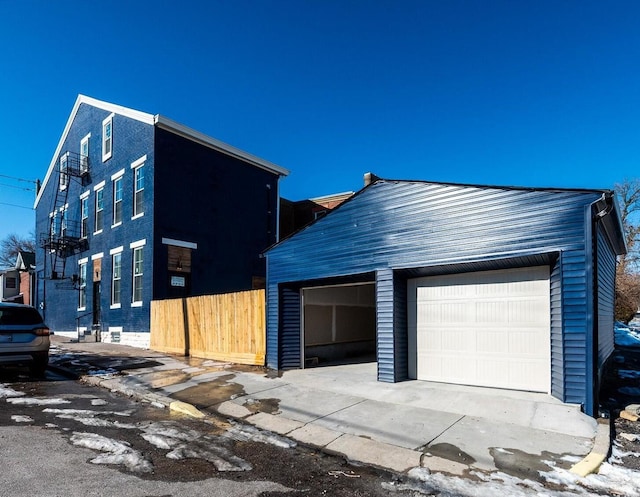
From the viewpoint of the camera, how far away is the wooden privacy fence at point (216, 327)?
11914 millimetres

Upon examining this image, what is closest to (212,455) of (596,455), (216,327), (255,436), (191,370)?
(255,436)

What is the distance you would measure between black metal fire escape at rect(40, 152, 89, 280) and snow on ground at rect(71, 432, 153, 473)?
1789 cm

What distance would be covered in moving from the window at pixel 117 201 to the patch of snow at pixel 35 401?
39.6ft

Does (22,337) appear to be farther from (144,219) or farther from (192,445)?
(144,219)

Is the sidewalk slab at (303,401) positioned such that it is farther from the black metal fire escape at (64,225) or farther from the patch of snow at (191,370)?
the black metal fire escape at (64,225)

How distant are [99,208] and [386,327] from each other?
662 inches

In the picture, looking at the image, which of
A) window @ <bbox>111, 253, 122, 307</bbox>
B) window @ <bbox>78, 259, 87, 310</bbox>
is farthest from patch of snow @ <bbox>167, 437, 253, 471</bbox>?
window @ <bbox>78, 259, 87, 310</bbox>

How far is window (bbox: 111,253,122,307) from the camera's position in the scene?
61.0 ft

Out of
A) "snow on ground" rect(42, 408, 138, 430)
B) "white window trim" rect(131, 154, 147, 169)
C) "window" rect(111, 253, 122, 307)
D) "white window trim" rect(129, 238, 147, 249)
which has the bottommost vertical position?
"snow on ground" rect(42, 408, 138, 430)

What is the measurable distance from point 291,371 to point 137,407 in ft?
13.6

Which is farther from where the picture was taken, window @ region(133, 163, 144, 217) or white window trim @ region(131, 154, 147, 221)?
window @ region(133, 163, 144, 217)

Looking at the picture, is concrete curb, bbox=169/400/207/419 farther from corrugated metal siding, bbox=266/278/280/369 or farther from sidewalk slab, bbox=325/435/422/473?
corrugated metal siding, bbox=266/278/280/369

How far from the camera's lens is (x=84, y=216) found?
72.0 ft

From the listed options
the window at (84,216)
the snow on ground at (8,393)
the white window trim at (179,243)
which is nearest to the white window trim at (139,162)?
the white window trim at (179,243)
